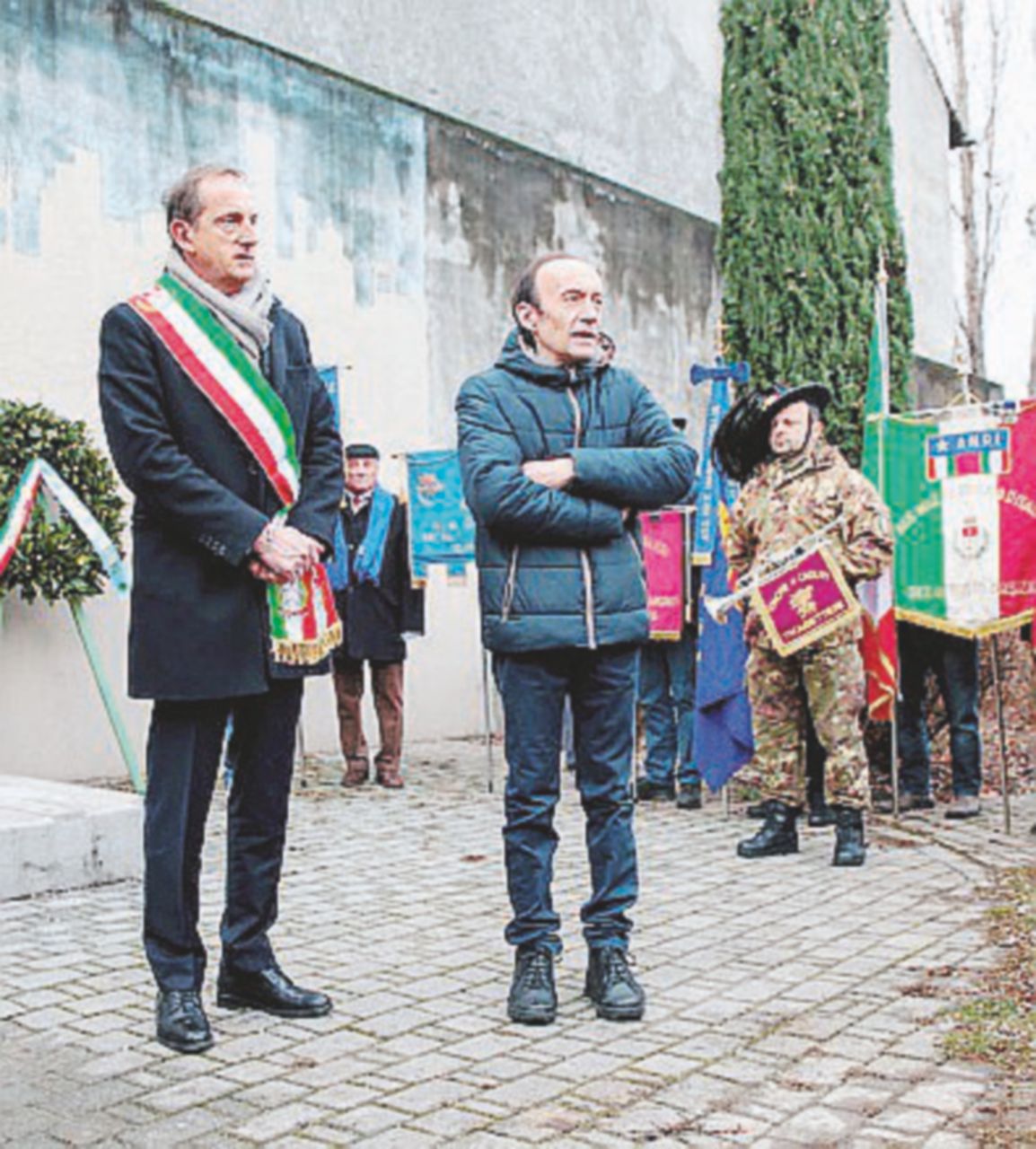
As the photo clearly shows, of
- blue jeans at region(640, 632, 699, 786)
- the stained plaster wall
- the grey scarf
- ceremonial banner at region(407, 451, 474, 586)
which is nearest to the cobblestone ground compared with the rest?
the grey scarf

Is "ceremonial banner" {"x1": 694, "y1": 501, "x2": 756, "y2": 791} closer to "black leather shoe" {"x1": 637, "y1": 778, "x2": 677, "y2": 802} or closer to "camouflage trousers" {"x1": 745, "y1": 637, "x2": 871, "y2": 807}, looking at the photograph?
"camouflage trousers" {"x1": 745, "y1": 637, "x2": 871, "y2": 807}

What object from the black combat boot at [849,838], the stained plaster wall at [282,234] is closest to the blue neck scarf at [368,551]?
the stained plaster wall at [282,234]

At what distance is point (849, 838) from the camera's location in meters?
6.50

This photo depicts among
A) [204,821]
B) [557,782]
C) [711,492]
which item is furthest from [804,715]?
[204,821]

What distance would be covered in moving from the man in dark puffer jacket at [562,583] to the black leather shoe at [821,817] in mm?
3409

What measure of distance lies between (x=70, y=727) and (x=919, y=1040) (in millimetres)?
6593

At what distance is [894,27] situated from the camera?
2084 cm

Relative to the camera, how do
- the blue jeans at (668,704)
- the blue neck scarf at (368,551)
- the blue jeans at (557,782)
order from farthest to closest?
the blue neck scarf at (368,551) < the blue jeans at (668,704) < the blue jeans at (557,782)

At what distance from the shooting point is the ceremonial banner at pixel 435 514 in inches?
366

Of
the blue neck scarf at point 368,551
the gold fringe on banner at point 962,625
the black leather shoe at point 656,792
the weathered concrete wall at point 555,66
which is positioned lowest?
the black leather shoe at point 656,792

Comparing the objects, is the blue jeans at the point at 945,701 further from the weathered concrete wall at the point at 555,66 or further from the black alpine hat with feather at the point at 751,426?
the weathered concrete wall at the point at 555,66

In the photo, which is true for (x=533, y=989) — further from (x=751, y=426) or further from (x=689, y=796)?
(x=689, y=796)

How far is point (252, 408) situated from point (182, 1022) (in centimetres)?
154

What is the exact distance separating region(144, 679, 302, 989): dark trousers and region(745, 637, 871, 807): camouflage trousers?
9.99 feet
